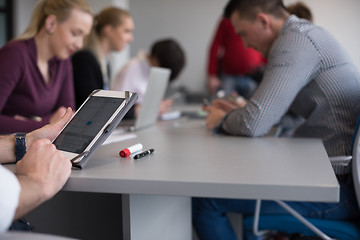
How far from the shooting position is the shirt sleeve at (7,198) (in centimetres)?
74

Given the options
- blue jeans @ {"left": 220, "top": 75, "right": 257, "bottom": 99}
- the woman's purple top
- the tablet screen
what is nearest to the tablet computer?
the tablet screen

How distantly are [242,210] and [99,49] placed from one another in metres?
1.73

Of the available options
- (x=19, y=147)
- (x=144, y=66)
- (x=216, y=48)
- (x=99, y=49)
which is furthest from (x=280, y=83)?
(x=216, y=48)

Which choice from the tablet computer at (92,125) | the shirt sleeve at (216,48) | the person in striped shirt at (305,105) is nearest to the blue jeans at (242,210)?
the person in striped shirt at (305,105)

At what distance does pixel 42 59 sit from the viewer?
6.86 feet

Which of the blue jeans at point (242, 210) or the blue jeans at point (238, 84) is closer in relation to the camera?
the blue jeans at point (242, 210)

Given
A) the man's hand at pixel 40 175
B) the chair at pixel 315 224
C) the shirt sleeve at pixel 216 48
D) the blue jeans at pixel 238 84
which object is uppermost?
the man's hand at pixel 40 175

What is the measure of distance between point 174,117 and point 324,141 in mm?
1180

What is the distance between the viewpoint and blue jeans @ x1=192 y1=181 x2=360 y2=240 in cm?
143

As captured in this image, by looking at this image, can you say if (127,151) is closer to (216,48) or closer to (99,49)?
(99,49)

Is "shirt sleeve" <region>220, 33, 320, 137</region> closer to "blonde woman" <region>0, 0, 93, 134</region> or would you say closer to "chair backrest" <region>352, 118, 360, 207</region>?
"chair backrest" <region>352, 118, 360, 207</region>

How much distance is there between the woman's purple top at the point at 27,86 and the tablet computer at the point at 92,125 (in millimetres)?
556

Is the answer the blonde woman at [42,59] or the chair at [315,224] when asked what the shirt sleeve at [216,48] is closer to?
the blonde woman at [42,59]

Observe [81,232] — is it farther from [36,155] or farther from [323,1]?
[323,1]
